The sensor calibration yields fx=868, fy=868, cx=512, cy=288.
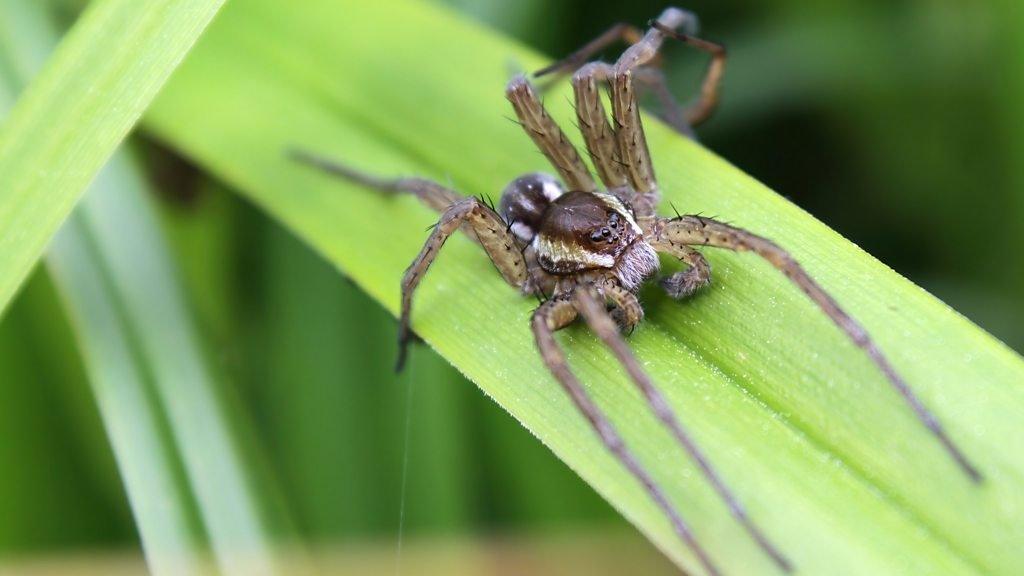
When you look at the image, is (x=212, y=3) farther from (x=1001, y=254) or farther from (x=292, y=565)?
(x=1001, y=254)

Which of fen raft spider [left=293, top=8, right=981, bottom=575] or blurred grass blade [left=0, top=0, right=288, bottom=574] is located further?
blurred grass blade [left=0, top=0, right=288, bottom=574]

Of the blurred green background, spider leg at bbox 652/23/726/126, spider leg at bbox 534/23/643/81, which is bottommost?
the blurred green background

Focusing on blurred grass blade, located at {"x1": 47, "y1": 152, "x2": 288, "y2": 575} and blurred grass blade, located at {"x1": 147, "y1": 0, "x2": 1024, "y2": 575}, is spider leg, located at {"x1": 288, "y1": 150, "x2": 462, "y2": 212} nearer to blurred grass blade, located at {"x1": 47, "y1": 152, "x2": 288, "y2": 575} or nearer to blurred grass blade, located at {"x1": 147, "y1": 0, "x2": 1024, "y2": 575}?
blurred grass blade, located at {"x1": 147, "y1": 0, "x2": 1024, "y2": 575}

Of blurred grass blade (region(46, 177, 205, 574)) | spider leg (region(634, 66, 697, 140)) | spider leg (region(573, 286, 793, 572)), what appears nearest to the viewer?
spider leg (region(573, 286, 793, 572))

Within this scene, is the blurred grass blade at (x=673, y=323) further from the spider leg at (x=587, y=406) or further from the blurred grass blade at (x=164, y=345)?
the blurred grass blade at (x=164, y=345)

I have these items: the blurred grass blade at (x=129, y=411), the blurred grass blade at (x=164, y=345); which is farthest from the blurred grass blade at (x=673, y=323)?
the blurred grass blade at (x=129, y=411)

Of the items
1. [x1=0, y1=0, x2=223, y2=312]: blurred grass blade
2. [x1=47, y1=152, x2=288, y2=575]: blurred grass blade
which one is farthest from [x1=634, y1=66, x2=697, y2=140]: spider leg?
[x1=47, y1=152, x2=288, y2=575]: blurred grass blade

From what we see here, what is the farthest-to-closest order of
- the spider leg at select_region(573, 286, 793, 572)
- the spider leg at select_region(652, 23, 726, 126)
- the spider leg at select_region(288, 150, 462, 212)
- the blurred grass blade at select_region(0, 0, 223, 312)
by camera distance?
the spider leg at select_region(652, 23, 726, 126)
the spider leg at select_region(288, 150, 462, 212)
the blurred grass blade at select_region(0, 0, 223, 312)
the spider leg at select_region(573, 286, 793, 572)
